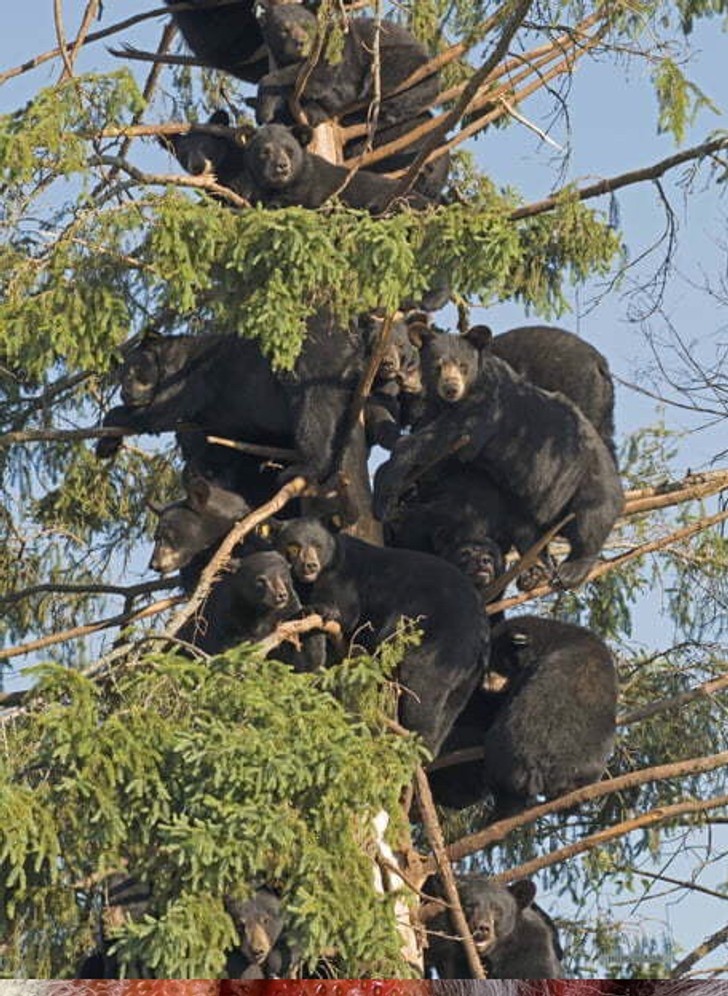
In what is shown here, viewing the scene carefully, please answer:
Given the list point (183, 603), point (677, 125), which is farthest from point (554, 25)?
point (183, 603)

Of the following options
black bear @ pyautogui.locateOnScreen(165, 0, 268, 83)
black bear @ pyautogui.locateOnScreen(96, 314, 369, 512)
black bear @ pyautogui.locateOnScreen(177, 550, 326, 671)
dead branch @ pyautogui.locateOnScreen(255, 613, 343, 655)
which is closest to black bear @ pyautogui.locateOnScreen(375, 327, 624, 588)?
black bear @ pyautogui.locateOnScreen(96, 314, 369, 512)

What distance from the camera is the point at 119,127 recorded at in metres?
10.7

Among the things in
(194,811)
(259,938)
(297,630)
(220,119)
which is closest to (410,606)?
(297,630)

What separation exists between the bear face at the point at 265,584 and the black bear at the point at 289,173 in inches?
90.9

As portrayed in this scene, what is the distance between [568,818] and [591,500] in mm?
2413

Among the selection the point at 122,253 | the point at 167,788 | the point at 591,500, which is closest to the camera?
the point at 167,788

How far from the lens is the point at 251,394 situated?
11500 millimetres

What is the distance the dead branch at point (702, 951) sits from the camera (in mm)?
9891

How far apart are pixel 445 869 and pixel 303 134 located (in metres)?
4.90

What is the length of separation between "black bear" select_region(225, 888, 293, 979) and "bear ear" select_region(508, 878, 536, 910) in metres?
2.22

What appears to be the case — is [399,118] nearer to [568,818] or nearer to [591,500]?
[591,500]

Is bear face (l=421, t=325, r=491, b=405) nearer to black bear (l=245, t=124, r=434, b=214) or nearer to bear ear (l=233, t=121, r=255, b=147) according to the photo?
black bear (l=245, t=124, r=434, b=214)

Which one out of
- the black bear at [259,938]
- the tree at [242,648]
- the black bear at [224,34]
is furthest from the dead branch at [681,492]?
the black bear at [224,34]

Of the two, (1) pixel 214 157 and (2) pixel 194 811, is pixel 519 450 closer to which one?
(1) pixel 214 157
